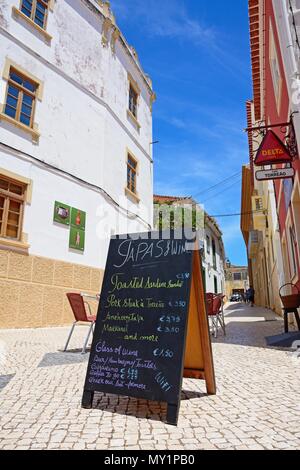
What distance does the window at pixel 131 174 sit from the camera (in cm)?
1402

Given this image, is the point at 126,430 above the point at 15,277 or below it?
below

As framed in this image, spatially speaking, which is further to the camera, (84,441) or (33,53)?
(33,53)

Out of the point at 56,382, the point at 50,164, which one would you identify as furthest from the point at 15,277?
the point at 56,382

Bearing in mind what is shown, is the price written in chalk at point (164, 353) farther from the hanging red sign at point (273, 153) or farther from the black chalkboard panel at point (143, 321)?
the hanging red sign at point (273, 153)

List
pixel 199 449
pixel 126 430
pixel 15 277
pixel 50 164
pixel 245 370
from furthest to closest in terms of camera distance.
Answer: pixel 50 164, pixel 15 277, pixel 245 370, pixel 126 430, pixel 199 449

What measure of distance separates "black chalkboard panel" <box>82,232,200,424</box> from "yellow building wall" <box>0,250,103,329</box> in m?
5.78

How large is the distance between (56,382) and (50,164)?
298 inches

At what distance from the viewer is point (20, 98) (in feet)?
30.6

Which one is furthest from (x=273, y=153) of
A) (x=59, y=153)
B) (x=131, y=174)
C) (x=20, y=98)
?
(x=131, y=174)

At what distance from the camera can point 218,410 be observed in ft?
8.18

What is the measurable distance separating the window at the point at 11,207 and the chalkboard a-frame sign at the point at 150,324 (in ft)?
20.1

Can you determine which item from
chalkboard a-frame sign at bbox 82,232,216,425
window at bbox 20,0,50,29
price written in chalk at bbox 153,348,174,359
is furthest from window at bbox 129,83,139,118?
price written in chalk at bbox 153,348,174,359
